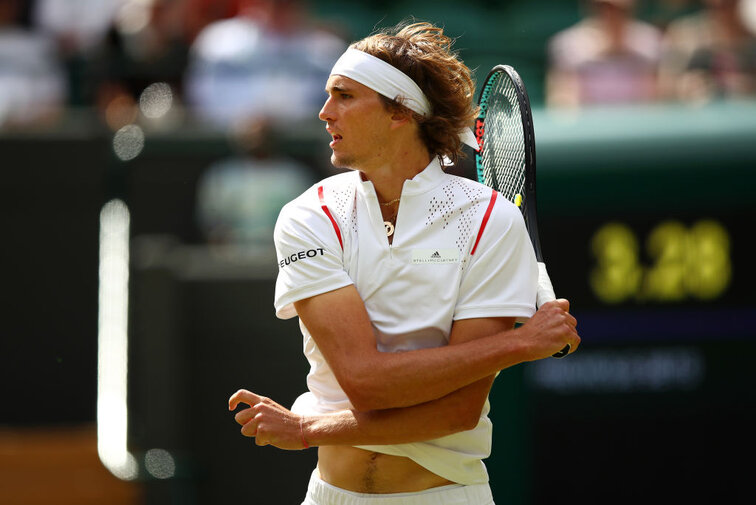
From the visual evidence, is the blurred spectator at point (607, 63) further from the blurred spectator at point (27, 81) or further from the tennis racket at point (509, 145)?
the tennis racket at point (509, 145)

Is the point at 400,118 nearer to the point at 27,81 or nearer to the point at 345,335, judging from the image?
the point at 345,335

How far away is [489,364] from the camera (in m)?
2.96

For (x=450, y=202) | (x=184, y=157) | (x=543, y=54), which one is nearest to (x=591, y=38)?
(x=543, y=54)

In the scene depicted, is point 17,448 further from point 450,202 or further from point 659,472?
point 450,202

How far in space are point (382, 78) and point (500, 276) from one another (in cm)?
63

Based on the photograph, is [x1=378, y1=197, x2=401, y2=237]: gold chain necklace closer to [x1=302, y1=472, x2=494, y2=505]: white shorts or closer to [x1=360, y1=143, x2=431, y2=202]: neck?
[x1=360, y1=143, x2=431, y2=202]: neck

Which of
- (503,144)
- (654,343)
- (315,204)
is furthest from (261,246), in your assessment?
(315,204)

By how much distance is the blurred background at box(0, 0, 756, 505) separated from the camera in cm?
663

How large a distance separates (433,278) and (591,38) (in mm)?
5551

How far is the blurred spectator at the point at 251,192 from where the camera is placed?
766 centimetres

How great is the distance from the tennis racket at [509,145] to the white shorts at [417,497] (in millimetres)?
580

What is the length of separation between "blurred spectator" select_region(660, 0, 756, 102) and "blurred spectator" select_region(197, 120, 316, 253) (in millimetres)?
2557

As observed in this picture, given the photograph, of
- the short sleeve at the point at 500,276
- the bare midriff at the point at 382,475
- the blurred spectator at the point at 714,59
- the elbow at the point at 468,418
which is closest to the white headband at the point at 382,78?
the short sleeve at the point at 500,276

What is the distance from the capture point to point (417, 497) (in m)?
3.14
